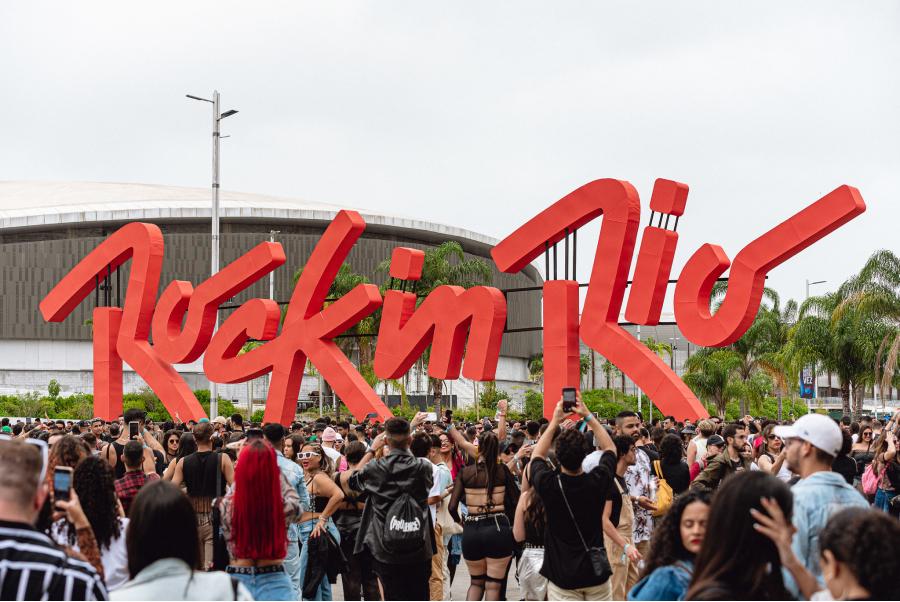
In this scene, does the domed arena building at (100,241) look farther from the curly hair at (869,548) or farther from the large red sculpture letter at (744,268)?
the curly hair at (869,548)

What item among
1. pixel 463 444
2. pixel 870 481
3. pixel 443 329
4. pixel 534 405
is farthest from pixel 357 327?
pixel 463 444

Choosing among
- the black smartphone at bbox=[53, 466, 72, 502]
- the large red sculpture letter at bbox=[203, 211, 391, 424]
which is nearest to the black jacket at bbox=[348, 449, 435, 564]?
the black smartphone at bbox=[53, 466, 72, 502]

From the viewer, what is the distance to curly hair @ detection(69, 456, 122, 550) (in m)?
5.58

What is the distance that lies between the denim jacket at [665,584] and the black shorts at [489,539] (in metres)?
4.33

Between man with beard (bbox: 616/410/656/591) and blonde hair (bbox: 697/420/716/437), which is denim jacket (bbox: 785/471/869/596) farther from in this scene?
blonde hair (bbox: 697/420/716/437)

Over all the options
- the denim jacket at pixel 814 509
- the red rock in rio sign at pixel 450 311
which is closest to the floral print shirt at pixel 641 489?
the denim jacket at pixel 814 509

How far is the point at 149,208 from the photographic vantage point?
253ft

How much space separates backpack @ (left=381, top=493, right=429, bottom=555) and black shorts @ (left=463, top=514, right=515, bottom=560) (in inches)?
44.6

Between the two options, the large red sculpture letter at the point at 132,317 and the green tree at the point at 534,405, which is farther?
the green tree at the point at 534,405

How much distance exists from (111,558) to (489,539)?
3.84 m

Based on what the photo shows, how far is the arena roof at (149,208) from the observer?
249ft

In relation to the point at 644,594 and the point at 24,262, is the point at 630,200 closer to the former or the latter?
the point at 644,594

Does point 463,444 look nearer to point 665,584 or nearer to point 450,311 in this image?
point 665,584

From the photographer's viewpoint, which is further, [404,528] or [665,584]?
[404,528]
